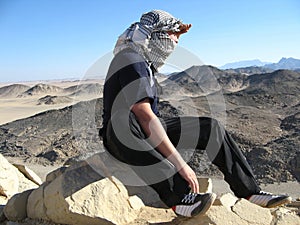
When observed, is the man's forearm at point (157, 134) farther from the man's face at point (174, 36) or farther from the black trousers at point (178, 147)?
the man's face at point (174, 36)

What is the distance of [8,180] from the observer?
12.0 feet

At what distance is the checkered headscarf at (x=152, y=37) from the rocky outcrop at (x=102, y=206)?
2.51 ft

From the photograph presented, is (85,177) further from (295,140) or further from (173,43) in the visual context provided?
(295,140)

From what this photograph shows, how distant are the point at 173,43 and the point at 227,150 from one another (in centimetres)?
74

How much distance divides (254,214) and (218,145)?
459 mm

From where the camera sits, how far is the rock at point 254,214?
235 centimetres

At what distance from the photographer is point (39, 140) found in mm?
12680

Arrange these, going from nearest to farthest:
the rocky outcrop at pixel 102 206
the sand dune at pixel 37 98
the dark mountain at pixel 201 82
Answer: the rocky outcrop at pixel 102 206 < the sand dune at pixel 37 98 < the dark mountain at pixel 201 82

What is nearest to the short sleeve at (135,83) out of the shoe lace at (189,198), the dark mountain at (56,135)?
the shoe lace at (189,198)

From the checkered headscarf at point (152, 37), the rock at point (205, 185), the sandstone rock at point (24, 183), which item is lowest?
the sandstone rock at point (24, 183)

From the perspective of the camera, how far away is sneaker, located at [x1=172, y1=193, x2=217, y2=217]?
213 centimetres

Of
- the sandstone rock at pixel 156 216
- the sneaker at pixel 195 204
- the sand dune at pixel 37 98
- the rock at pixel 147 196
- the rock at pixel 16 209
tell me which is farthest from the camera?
the sand dune at pixel 37 98

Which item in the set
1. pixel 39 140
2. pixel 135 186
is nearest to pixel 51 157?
pixel 39 140

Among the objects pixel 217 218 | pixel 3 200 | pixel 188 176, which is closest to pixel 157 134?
pixel 188 176
